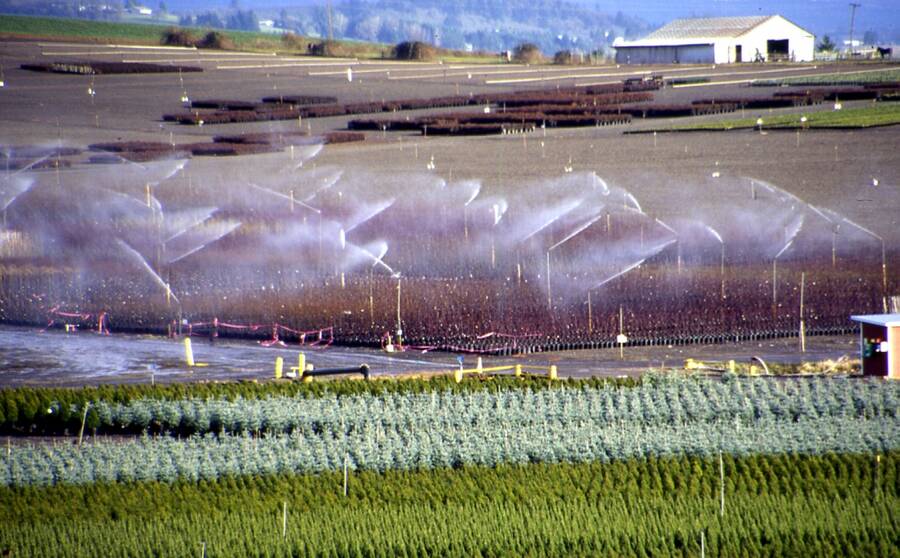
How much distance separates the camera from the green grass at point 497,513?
15742 mm

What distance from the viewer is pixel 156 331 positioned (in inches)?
1206

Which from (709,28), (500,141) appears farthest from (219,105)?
(709,28)

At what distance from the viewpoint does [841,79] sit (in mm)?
60625

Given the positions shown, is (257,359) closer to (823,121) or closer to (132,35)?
(823,121)

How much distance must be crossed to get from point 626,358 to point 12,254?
1975cm

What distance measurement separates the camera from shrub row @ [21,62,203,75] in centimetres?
5759

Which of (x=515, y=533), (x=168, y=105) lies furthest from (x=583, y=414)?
(x=168, y=105)

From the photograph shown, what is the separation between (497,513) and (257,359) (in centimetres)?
1163

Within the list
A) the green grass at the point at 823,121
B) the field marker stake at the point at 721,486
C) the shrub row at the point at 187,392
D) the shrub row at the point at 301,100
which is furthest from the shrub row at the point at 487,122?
the field marker stake at the point at 721,486

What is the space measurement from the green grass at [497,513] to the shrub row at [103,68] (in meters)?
43.2

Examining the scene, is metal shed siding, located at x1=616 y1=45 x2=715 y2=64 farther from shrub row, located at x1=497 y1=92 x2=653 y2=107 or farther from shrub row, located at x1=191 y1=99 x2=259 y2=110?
shrub row, located at x1=191 y1=99 x2=259 y2=110

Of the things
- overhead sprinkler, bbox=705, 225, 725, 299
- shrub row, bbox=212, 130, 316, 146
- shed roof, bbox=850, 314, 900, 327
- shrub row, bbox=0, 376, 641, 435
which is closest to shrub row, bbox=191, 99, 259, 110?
shrub row, bbox=212, 130, 316, 146

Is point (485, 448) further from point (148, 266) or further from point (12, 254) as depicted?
point (12, 254)

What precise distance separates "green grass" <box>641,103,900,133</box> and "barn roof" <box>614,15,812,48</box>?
15745 mm
